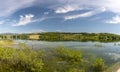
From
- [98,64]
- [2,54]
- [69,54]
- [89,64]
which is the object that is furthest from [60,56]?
[2,54]

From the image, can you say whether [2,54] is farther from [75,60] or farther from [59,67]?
[75,60]

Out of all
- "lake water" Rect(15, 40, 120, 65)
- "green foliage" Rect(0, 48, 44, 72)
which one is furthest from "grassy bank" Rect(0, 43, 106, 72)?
"lake water" Rect(15, 40, 120, 65)

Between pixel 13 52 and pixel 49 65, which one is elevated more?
pixel 13 52

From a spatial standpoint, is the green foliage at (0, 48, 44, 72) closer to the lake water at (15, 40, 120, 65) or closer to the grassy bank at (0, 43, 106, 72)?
the grassy bank at (0, 43, 106, 72)

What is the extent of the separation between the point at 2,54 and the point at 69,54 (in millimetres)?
18628

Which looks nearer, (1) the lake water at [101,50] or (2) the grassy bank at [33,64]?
(2) the grassy bank at [33,64]

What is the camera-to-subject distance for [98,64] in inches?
1766

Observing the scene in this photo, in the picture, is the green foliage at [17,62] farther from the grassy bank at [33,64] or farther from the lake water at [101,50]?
the lake water at [101,50]

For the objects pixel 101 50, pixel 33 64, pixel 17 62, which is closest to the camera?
pixel 33 64

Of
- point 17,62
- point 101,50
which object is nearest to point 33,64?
point 17,62

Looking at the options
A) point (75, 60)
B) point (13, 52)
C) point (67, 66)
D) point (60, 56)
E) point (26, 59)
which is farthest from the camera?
point (60, 56)

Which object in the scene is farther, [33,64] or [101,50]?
[101,50]

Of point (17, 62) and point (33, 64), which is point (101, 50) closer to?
point (33, 64)

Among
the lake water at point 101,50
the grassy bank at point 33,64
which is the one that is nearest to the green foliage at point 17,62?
the grassy bank at point 33,64
